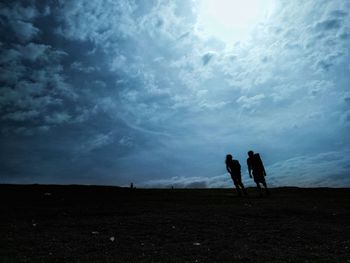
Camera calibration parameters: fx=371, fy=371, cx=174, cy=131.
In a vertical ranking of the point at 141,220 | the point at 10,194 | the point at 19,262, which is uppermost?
the point at 10,194

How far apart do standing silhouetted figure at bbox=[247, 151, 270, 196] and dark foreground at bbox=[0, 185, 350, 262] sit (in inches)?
178

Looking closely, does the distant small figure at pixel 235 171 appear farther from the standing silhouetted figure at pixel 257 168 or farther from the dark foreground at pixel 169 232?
the dark foreground at pixel 169 232

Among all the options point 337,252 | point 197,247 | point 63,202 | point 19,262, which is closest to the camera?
point 19,262

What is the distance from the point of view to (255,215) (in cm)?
1443

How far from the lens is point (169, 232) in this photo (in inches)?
441

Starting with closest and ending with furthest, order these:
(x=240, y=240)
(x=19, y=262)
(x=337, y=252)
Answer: (x=19, y=262) → (x=337, y=252) → (x=240, y=240)

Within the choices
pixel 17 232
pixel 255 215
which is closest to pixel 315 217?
pixel 255 215

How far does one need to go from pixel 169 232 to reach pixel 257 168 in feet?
41.6

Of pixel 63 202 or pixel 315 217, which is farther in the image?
pixel 63 202

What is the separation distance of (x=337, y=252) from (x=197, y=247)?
3309 mm

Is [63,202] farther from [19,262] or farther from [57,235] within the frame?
[19,262]

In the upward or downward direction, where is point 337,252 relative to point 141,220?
downward

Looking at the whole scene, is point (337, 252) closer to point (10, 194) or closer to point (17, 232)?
point (17, 232)

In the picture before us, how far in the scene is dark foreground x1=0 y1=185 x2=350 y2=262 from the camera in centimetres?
856
